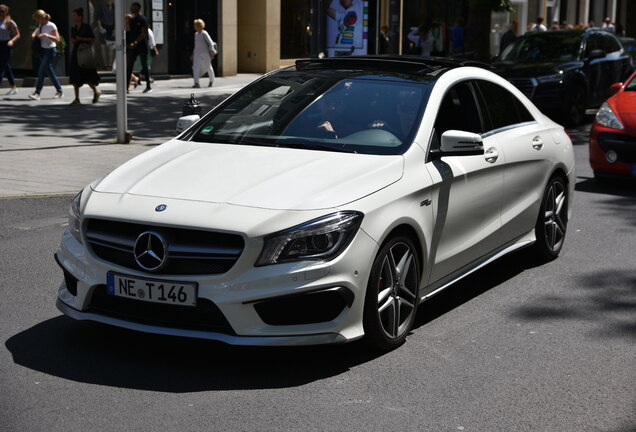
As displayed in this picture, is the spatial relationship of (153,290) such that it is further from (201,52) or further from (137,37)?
(201,52)

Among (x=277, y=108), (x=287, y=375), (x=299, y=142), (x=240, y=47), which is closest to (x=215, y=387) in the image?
(x=287, y=375)

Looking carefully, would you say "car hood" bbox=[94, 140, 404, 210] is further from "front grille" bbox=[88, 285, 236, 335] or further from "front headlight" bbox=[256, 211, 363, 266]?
"front grille" bbox=[88, 285, 236, 335]

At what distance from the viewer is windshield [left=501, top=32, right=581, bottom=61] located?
1912cm

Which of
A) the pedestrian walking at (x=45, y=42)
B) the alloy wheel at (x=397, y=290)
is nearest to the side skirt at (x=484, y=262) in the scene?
the alloy wheel at (x=397, y=290)

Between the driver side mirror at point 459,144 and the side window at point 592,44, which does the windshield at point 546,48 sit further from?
the driver side mirror at point 459,144

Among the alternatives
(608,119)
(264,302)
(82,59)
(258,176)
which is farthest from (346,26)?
(264,302)

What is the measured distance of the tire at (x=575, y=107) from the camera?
1862 cm

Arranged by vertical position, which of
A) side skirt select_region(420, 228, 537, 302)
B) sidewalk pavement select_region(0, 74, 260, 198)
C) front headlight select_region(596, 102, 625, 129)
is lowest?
sidewalk pavement select_region(0, 74, 260, 198)

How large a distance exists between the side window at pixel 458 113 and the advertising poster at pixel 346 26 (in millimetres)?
12844

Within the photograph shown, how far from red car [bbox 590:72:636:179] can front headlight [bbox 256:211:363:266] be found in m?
7.10

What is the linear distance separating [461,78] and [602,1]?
52314 millimetres

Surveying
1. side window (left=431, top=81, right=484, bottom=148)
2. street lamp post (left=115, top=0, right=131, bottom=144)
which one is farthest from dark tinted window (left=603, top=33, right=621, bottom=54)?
side window (left=431, top=81, right=484, bottom=148)

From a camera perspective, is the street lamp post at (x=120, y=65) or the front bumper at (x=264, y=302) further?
the street lamp post at (x=120, y=65)

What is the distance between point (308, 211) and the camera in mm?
5098
